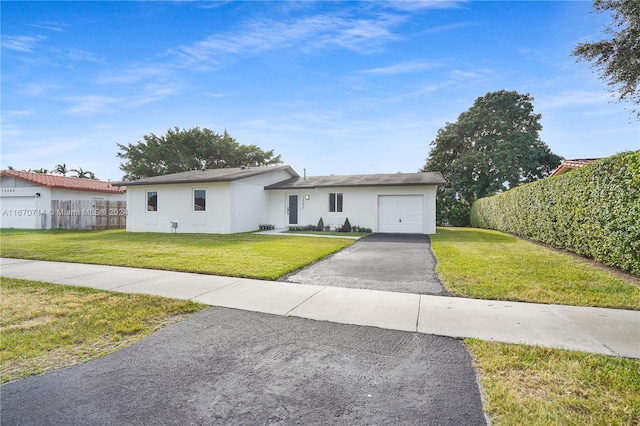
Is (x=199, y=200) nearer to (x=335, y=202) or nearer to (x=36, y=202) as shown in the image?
(x=335, y=202)

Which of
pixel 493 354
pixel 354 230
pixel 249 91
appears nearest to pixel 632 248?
pixel 493 354

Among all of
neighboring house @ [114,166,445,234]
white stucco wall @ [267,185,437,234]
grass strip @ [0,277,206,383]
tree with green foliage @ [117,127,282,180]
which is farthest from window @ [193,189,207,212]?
tree with green foliage @ [117,127,282,180]

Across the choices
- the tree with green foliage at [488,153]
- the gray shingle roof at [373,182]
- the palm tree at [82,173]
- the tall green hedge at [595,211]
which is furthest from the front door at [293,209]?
the palm tree at [82,173]

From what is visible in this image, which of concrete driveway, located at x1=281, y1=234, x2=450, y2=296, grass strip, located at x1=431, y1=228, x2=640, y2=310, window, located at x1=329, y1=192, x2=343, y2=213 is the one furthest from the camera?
window, located at x1=329, y1=192, x2=343, y2=213

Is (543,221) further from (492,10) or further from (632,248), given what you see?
(492,10)

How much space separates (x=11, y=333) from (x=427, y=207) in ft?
53.7

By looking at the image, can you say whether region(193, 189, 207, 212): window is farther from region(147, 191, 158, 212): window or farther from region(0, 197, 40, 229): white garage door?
region(0, 197, 40, 229): white garage door

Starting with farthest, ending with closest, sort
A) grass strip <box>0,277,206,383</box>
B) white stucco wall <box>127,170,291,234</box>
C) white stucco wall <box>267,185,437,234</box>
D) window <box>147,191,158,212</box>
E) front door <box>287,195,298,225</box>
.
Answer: front door <box>287,195,298,225</box>
window <box>147,191,158,212</box>
white stucco wall <box>267,185,437,234</box>
white stucco wall <box>127,170,291,234</box>
grass strip <box>0,277,206,383</box>

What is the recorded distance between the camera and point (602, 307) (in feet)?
14.2

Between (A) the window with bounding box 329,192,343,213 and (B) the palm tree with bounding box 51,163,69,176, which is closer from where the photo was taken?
Answer: (A) the window with bounding box 329,192,343,213

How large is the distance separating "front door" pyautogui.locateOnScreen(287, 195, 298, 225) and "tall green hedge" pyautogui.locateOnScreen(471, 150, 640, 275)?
1206 centimetres

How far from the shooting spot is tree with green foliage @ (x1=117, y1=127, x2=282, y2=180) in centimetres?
3322

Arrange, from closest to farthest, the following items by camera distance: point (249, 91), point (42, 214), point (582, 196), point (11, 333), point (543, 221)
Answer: point (11, 333) < point (582, 196) < point (543, 221) < point (249, 91) < point (42, 214)

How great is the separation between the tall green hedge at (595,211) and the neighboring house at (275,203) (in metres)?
5.89
